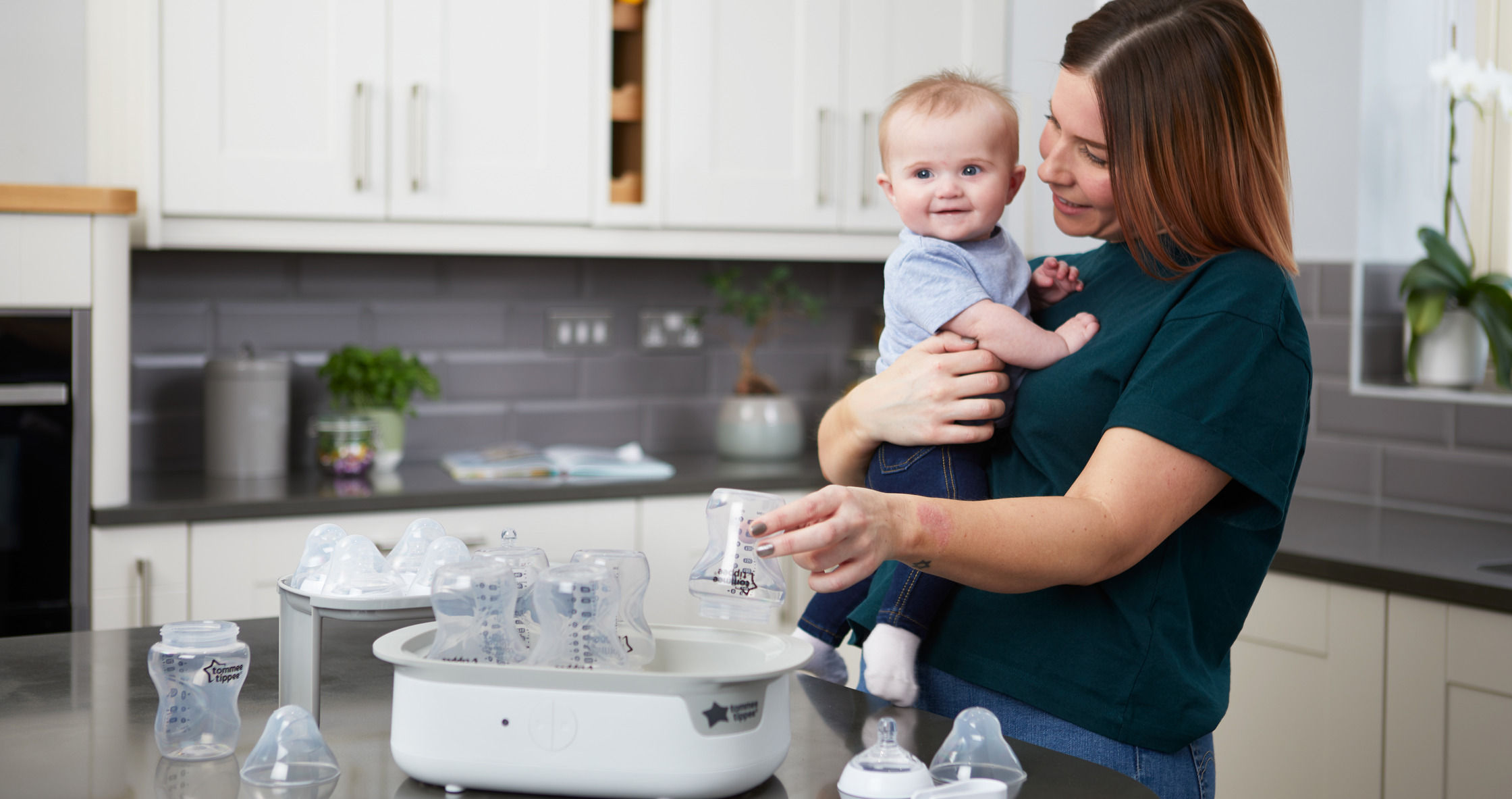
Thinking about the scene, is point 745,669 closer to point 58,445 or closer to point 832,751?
point 832,751

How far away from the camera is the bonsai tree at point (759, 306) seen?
3.06 meters

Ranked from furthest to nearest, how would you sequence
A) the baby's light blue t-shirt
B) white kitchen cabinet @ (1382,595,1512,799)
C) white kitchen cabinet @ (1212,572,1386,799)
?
white kitchen cabinet @ (1212,572,1386,799) → white kitchen cabinet @ (1382,595,1512,799) → the baby's light blue t-shirt

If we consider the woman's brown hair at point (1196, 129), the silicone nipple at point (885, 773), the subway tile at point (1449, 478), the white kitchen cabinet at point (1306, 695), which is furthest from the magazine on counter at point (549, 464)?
the silicone nipple at point (885, 773)

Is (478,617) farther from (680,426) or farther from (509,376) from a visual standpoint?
(680,426)

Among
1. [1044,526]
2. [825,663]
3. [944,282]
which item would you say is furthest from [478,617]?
[944,282]

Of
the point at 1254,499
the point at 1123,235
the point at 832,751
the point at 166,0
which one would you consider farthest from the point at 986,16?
the point at 832,751

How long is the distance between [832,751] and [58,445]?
1.78 meters

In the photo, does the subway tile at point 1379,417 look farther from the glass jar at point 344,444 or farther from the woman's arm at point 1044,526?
the glass jar at point 344,444

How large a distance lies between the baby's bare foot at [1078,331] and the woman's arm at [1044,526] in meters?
0.18

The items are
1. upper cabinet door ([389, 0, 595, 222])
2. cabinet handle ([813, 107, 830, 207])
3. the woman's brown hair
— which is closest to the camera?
the woman's brown hair

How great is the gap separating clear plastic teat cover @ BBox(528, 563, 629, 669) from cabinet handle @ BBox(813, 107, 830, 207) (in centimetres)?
218

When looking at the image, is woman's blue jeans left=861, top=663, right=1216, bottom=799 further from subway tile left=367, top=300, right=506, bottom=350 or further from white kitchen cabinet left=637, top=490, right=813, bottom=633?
subway tile left=367, top=300, right=506, bottom=350

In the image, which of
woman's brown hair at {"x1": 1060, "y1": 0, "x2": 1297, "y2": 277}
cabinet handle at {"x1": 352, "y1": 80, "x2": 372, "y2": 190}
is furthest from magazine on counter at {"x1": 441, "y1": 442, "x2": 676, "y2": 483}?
woman's brown hair at {"x1": 1060, "y1": 0, "x2": 1297, "y2": 277}

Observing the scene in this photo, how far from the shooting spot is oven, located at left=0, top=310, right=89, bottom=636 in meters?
2.21
